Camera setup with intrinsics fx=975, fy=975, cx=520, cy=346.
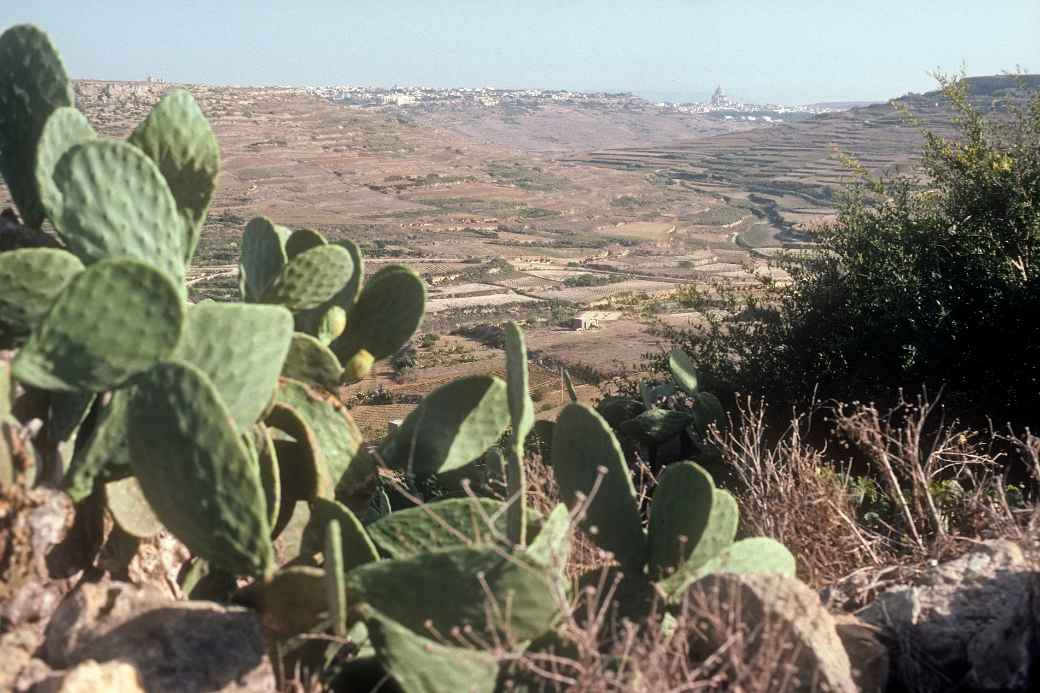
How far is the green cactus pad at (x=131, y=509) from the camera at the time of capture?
1.77m

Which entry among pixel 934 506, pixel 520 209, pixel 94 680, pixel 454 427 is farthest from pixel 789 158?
pixel 94 680

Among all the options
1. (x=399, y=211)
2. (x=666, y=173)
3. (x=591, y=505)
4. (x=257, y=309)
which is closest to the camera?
(x=257, y=309)

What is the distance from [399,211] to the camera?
71.4 m

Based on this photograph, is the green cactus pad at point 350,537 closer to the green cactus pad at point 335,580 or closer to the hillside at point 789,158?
the green cactus pad at point 335,580

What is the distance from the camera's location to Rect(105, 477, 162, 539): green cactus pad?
177 centimetres

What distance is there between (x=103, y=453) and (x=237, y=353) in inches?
11.4

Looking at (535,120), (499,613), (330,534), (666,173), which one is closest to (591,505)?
(499,613)

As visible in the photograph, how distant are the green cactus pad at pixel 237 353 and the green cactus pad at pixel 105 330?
0.11 m

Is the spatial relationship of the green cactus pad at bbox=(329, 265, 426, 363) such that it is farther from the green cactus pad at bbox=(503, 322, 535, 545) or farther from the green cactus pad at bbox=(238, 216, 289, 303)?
the green cactus pad at bbox=(503, 322, 535, 545)

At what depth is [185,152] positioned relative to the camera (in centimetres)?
218

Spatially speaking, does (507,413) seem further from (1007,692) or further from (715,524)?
(1007,692)

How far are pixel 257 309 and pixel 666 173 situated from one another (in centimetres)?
10291

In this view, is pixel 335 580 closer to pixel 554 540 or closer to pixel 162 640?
pixel 162 640

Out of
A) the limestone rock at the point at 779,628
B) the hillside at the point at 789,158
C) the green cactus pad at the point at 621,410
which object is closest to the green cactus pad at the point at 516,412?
the limestone rock at the point at 779,628
